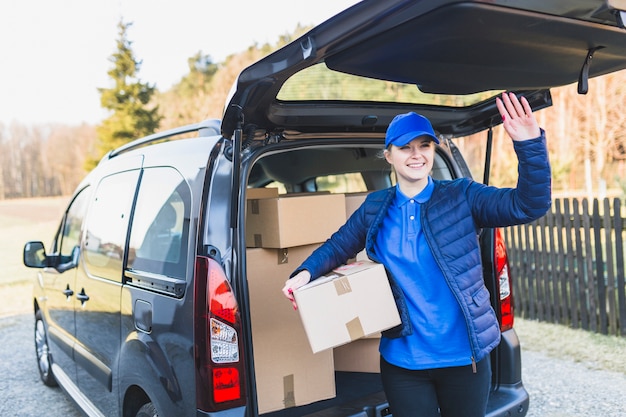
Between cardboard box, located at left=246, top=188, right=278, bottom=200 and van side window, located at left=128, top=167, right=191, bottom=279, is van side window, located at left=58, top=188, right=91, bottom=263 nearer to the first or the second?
van side window, located at left=128, top=167, right=191, bottom=279

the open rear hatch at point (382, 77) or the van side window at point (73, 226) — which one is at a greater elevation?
the open rear hatch at point (382, 77)

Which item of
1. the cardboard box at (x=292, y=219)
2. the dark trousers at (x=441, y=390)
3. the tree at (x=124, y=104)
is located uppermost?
the tree at (x=124, y=104)

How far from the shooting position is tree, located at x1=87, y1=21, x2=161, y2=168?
21.5 metres

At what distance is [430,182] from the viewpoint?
6.81ft

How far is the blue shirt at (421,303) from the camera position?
191 cm

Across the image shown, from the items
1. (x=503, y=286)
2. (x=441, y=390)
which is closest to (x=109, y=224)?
(x=441, y=390)

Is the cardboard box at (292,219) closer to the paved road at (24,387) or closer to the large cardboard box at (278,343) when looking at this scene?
the large cardboard box at (278,343)

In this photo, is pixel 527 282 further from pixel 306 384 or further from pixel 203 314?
pixel 203 314

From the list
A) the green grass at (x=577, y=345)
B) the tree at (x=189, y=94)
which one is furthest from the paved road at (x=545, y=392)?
the tree at (x=189, y=94)

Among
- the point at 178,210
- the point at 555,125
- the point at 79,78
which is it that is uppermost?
the point at 79,78

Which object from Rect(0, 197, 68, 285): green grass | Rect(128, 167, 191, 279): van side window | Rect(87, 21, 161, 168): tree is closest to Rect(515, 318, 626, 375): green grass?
Rect(128, 167, 191, 279): van side window

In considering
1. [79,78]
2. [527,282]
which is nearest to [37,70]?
[79,78]

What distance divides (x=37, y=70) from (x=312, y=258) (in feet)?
102

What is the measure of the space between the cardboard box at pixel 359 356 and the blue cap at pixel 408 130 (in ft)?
4.88
